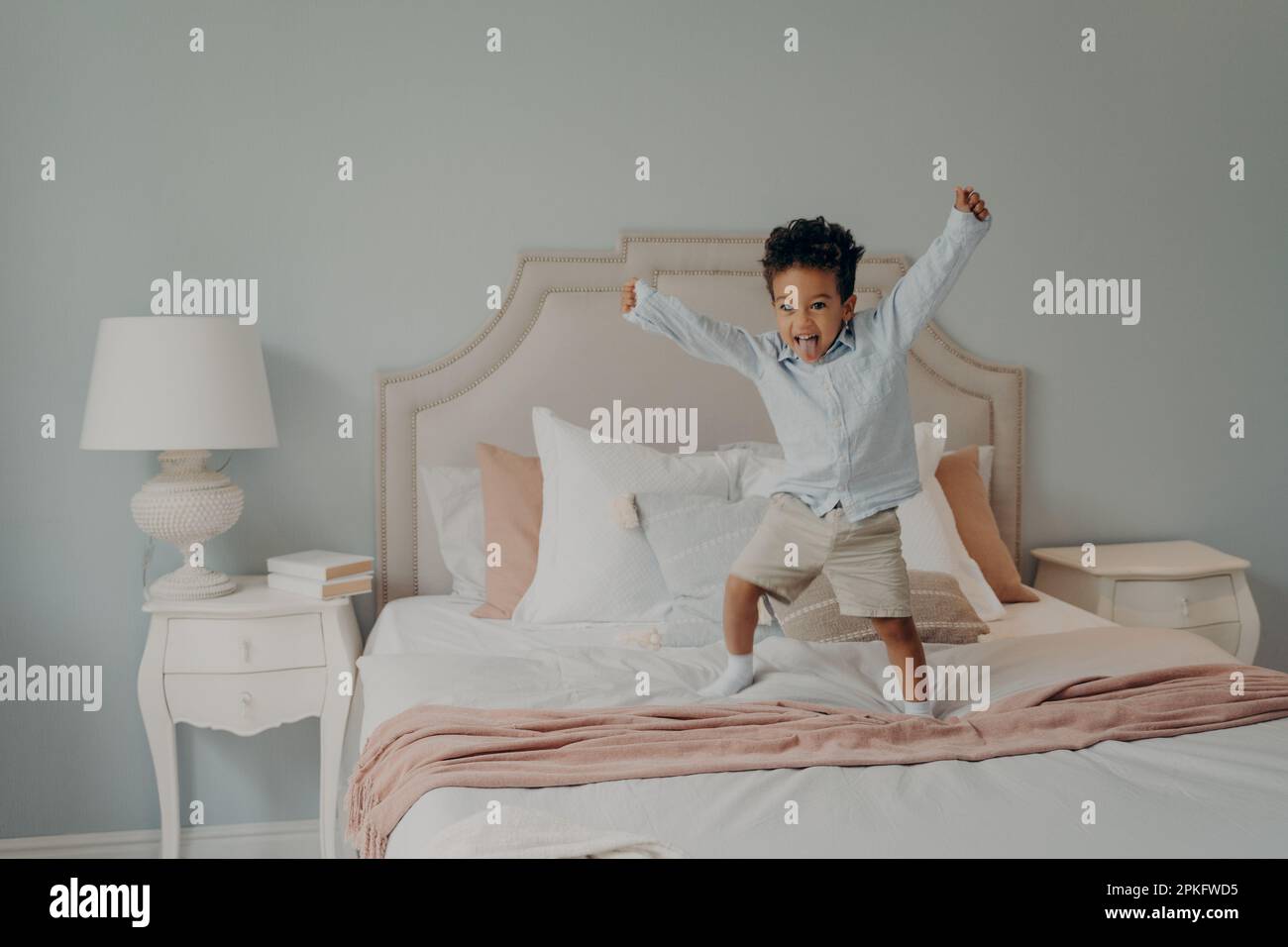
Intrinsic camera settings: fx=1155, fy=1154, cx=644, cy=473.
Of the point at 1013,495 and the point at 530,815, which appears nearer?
the point at 530,815

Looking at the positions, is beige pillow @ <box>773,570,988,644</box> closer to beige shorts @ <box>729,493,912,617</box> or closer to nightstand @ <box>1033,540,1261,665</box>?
beige shorts @ <box>729,493,912,617</box>

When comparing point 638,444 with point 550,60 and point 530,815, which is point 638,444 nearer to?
point 550,60

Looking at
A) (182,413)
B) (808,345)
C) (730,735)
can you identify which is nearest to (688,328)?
(808,345)

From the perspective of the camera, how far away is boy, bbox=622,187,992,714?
6.63 ft

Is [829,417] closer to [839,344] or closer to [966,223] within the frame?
[839,344]

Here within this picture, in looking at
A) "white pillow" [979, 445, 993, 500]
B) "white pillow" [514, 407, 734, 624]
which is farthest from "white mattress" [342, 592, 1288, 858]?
"white pillow" [979, 445, 993, 500]

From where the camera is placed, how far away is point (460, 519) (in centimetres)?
280

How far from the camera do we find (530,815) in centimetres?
136

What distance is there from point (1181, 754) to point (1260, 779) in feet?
0.41

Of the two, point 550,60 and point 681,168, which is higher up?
point 550,60

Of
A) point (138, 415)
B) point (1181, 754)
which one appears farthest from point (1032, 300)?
point (138, 415)

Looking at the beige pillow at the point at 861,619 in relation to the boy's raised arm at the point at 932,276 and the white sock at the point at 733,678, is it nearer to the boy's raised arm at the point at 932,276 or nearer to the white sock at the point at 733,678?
the white sock at the point at 733,678

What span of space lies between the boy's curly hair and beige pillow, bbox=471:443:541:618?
927mm
